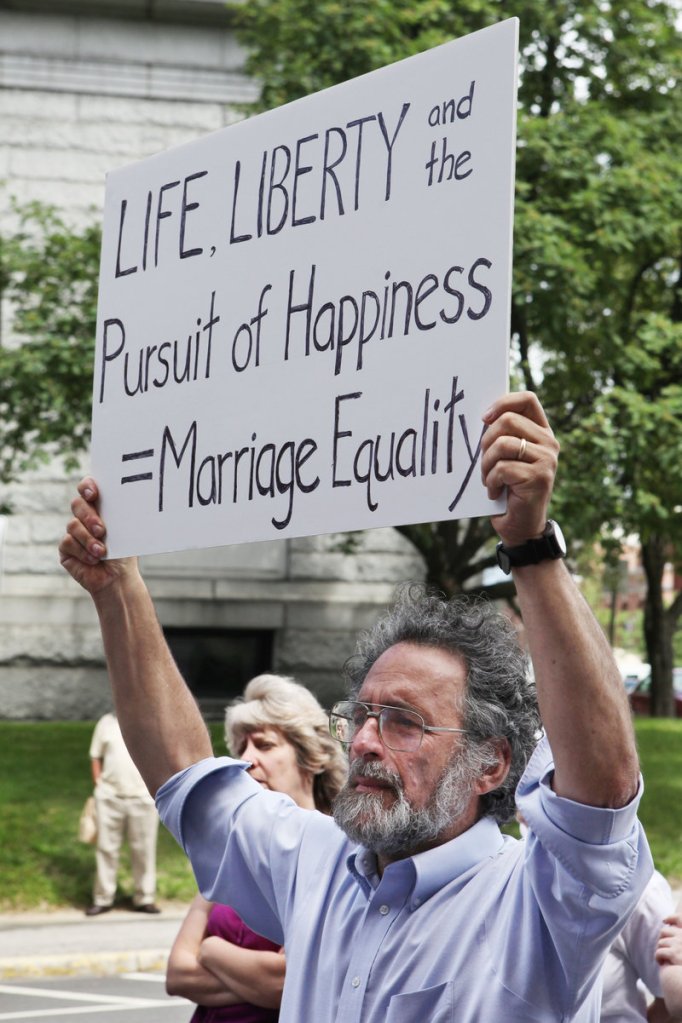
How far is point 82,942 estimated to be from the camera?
9625 millimetres

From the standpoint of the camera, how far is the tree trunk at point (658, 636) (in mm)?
25125

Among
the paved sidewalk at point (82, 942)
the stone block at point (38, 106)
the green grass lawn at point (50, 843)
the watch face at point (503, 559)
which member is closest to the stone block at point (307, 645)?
the green grass lawn at point (50, 843)

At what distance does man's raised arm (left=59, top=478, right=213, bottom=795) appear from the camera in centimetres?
270

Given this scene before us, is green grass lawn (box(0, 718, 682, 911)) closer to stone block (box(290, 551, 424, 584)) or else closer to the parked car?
stone block (box(290, 551, 424, 584))

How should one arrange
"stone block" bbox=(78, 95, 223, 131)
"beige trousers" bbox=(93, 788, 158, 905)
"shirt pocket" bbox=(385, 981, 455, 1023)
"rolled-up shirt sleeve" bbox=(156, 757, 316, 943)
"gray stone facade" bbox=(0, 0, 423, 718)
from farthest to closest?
"stone block" bbox=(78, 95, 223, 131) < "gray stone facade" bbox=(0, 0, 423, 718) < "beige trousers" bbox=(93, 788, 158, 905) < "rolled-up shirt sleeve" bbox=(156, 757, 316, 943) < "shirt pocket" bbox=(385, 981, 455, 1023)

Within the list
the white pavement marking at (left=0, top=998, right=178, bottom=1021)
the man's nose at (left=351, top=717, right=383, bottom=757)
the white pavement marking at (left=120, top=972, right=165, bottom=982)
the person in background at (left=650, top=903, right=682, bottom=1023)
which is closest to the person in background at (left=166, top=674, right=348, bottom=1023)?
the person in background at (left=650, top=903, right=682, bottom=1023)

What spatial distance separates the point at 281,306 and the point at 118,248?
1.68ft

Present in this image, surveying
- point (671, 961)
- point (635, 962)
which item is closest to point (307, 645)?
point (635, 962)

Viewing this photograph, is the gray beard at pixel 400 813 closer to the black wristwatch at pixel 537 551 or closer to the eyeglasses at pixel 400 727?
the eyeglasses at pixel 400 727

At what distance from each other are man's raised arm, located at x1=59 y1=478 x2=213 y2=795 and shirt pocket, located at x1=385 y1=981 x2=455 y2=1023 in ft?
2.23

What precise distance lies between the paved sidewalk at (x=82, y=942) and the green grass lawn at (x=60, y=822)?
0.84ft

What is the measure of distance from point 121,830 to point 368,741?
337 inches

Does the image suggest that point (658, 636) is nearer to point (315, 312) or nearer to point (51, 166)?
point (51, 166)

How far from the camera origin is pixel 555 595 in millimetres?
1975
